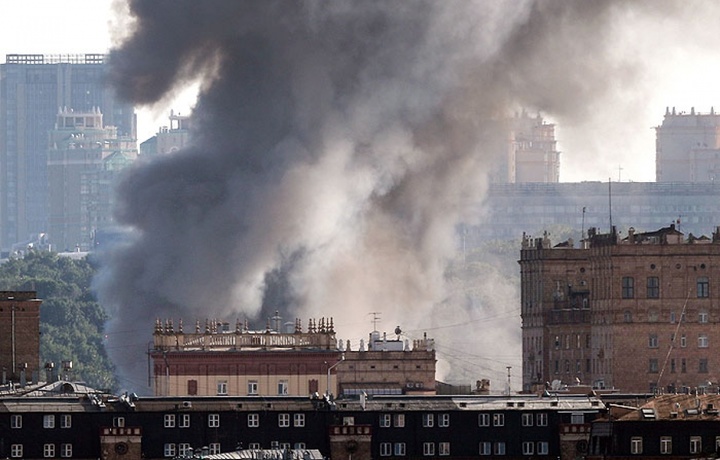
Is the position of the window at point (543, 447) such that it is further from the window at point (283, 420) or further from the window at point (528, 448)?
the window at point (283, 420)

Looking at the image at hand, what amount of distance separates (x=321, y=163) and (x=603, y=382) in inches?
617

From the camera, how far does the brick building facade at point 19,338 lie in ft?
490

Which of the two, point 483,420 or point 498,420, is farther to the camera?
point 498,420

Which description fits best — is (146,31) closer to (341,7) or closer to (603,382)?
(341,7)

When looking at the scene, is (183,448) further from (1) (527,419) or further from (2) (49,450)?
(1) (527,419)

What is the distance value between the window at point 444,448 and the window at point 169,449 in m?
7.85

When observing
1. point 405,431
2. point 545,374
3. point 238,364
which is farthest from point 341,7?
point 405,431

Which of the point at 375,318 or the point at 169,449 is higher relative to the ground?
the point at 375,318

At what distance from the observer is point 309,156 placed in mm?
169375

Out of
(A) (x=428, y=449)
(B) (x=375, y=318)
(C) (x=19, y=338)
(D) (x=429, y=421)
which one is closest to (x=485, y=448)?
(A) (x=428, y=449)

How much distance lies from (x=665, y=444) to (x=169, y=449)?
1450cm

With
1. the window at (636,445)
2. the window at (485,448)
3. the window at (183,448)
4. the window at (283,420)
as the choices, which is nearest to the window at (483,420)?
the window at (485,448)

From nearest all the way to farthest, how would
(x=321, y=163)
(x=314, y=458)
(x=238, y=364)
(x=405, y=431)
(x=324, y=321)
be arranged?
Result: (x=314, y=458), (x=405, y=431), (x=238, y=364), (x=324, y=321), (x=321, y=163)

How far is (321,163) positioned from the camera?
557 feet
